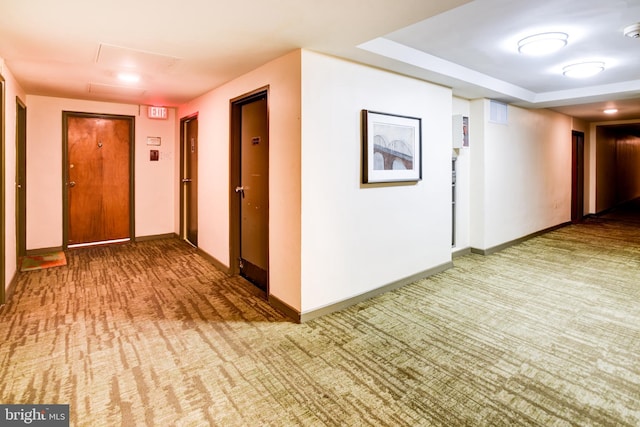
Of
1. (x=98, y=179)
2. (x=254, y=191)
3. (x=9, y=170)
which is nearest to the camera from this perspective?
(x=9, y=170)

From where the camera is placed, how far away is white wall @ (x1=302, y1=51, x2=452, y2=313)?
3.28 m

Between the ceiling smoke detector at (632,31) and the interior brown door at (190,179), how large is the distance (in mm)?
5149

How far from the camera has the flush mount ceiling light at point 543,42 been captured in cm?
321

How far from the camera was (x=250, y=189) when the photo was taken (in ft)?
13.7

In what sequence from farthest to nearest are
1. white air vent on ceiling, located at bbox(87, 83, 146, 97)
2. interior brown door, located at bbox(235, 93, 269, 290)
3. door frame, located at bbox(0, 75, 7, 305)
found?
white air vent on ceiling, located at bbox(87, 83, 146, 97) < interior brown door, located at bbox(235, 93, 269, 290) < door frame, located at bbox(0, 75, 7, 305)

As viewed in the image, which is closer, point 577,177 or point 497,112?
point 497,112

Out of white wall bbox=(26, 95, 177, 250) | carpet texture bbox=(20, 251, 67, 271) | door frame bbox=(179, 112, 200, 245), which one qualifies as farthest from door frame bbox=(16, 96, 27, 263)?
door frame bbox=(179, 112, 200, 245)

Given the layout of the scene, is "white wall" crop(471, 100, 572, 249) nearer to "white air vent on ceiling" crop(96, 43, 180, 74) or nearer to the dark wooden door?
the dark wooden door

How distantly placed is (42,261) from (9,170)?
187cm

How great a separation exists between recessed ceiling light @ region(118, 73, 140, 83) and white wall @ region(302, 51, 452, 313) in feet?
7.16

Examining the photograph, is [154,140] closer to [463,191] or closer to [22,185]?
[22,185]

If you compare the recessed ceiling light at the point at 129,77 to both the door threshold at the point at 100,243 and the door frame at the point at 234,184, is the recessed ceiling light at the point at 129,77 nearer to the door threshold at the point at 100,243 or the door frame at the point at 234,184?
the door frame at the point at 234,184

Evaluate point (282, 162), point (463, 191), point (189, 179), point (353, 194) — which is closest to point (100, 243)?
point (189, 179)

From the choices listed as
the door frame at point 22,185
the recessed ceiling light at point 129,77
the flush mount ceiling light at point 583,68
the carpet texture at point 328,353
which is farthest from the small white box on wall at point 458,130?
the door frame at point 22,185
